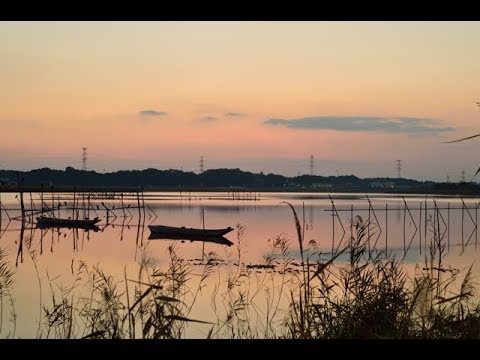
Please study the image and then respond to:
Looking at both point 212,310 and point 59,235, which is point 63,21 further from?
point 59,235

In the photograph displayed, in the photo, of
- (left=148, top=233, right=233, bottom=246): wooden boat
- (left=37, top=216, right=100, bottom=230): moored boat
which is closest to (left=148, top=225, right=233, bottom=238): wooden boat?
(left=148, top=233, right=233, bottom=246): wooden boat

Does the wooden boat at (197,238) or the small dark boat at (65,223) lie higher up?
the small dark boat at (65,223)

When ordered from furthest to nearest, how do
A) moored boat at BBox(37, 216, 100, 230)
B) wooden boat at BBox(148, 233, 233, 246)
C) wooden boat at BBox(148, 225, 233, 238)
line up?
moored boat at BBox(37, 216, 100, 230), wooden boat at BBox(148, 233, 233, 246), wooden boat at BBox(148, 225, 233, 238)

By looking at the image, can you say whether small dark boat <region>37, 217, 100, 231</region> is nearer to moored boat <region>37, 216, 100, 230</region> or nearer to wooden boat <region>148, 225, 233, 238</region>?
moored boat <region>37, 216, 100, 230</region>

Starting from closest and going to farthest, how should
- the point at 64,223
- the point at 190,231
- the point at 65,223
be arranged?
the point at 190,231, the point at 64,223, the point at 65,223

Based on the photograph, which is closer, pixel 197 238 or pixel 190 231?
pixel 190 231

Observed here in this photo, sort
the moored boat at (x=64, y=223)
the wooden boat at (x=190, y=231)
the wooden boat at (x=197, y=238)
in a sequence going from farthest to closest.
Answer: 1. the moored boat at (x=64, y=223)
2. the wooden boat at (x=197, y=238)
3. the wooden boat at (x=190, y=231)

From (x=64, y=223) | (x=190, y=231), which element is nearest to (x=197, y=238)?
(x=190, y=231)

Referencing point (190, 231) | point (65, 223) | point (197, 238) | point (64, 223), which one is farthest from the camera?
point (65, 223)

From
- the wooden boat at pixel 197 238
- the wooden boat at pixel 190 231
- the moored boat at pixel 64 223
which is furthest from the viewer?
the moored boat at pixel 64 223

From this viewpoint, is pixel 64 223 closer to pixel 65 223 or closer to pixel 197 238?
pixel 65 223

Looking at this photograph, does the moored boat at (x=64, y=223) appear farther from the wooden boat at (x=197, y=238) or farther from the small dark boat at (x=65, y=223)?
the wooden boat at (x=197, y=238)

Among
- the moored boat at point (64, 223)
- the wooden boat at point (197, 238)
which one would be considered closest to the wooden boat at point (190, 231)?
the wooden boat at point (197, 238)
